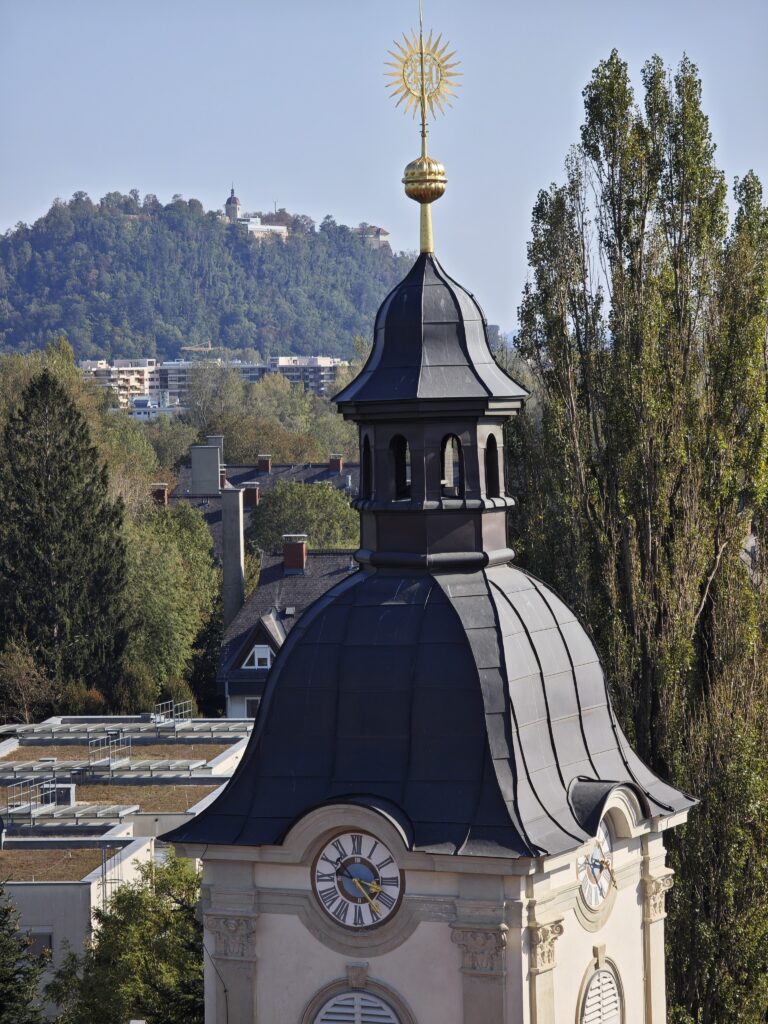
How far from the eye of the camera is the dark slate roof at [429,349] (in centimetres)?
1947

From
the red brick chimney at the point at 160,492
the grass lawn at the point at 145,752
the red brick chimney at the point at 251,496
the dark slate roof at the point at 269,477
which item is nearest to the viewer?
the grass lawn at the point at 145,752

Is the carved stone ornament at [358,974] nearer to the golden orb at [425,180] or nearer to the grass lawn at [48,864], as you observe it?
the golden orb at [425,180]

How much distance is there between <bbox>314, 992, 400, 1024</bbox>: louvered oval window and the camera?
18297 mm

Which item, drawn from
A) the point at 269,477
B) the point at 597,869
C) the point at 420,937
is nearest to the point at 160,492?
the point at 269,477

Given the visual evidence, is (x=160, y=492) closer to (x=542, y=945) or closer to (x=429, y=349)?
(x=429, y=349)

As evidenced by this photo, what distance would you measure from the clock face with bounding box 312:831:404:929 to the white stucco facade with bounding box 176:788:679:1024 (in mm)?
92

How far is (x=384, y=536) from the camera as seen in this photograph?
19.8 metres

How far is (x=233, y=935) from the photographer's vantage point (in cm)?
1891

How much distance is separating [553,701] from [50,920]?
2313 centimetres

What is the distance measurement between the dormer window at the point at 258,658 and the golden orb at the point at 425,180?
53644 mm

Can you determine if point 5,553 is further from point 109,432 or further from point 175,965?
point 175,965

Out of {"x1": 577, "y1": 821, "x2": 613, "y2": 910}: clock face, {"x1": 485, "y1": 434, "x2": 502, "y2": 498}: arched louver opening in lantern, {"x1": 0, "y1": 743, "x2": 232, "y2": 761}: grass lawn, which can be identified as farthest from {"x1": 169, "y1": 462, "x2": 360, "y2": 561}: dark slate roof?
{"x1": 577, "y1": 821, "x2": 613, "y2": 910}: clock face

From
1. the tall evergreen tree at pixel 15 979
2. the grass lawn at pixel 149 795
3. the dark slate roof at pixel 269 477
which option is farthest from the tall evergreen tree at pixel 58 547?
the tall evergreen tree at pixel 15 979

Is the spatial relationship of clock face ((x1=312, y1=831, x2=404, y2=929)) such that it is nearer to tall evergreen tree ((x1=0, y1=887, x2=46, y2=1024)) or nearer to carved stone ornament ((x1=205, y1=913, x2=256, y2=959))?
carved stone ornament ((x1=205, y1=913, x2=256, y2=959))
